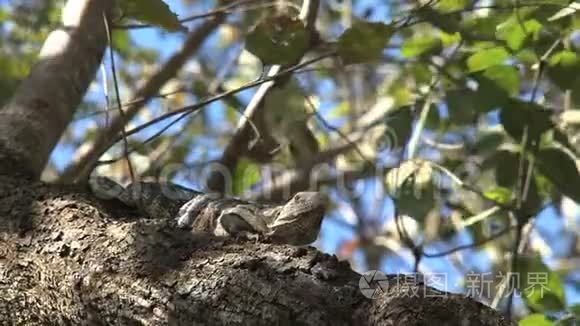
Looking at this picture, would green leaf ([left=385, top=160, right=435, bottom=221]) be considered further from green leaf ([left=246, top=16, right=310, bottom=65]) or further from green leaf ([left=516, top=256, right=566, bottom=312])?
green leaf ([left=246, top=16, right=310, bottom=65])

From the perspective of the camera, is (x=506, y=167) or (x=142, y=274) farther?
(x=506, y=167)

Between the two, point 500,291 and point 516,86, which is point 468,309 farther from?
point 516,86

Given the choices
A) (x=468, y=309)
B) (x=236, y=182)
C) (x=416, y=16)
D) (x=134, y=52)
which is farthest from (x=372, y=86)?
(x=468, y=309)

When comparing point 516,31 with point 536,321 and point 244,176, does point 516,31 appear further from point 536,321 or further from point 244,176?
point 244,176

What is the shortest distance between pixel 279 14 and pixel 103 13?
47 centimetres

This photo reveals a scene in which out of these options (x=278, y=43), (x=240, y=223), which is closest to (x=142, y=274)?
(x=240, y=223)

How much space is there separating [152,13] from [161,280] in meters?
0.75

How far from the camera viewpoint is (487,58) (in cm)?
245

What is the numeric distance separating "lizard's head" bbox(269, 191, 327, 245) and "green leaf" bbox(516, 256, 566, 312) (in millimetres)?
920

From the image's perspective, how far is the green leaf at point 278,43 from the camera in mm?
2213

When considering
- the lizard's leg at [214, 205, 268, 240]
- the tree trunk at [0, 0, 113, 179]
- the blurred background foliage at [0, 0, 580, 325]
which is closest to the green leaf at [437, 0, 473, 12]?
the blurred background foliage at [0, 0, 580, 325]

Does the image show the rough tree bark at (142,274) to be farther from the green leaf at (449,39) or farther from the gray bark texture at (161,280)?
the green leaf at (449,39)

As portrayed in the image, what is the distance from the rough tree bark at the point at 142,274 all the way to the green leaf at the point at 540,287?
1.10 metres

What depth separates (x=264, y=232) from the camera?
5.50ft
